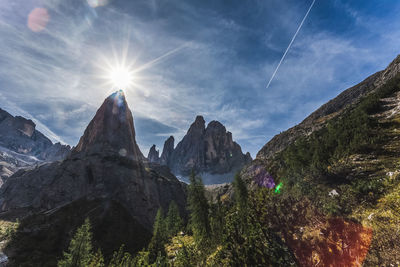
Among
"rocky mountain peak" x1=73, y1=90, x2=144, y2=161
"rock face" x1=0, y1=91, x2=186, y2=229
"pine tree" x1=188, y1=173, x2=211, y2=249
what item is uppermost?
"rocky mountain peak" x1=73, y1=90, x2=144, y2=161

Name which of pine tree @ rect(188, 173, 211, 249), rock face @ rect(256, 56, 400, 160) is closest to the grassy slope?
pine tree @ rect(188, 173, 211, 249)

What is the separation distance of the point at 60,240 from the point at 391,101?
301 ft

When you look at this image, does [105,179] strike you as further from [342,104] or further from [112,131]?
[342,104]

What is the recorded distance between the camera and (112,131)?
113m

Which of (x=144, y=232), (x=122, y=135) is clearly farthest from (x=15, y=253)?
(x=122, y=135)

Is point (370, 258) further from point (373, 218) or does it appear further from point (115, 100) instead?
point (115, 100)

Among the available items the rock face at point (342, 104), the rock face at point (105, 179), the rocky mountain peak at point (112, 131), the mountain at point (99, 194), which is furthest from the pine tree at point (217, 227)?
the rocky mountain peak at point (112, 131)

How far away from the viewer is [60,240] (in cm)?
5253

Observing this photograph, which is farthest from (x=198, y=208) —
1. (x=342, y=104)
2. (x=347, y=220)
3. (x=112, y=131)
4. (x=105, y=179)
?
(x=112, y=131)

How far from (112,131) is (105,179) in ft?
132

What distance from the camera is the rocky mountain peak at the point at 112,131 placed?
104 metres

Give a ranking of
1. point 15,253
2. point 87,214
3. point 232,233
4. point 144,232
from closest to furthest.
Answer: point 232,233 → point 15,253 → point 87,214 → point 144,232

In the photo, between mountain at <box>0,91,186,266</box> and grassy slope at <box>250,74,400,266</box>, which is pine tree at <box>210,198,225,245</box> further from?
mountain at <box>0,91,186,266</box>

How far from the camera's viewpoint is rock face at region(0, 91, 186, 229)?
76.8 metres
